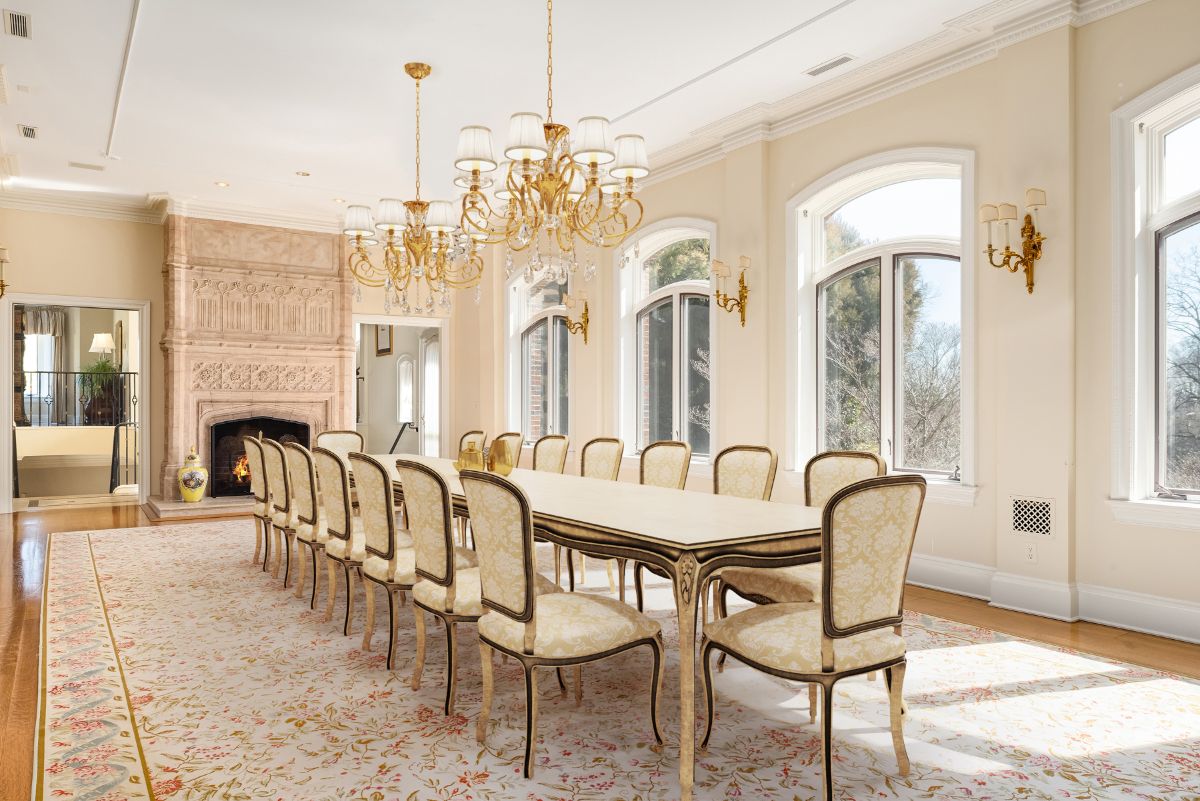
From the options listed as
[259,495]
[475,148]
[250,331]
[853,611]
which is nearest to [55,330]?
[250,331]

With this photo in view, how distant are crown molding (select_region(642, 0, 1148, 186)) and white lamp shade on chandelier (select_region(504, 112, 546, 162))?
254 centimetres

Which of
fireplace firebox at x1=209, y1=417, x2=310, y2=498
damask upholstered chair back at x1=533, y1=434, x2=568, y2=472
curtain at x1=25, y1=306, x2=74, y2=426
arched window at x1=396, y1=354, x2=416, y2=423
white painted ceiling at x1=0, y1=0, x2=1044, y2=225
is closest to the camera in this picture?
white painted ceiling at x1=0, y1=0, x2=1044, y2=225

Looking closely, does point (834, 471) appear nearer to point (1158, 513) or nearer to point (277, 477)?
point (1158, 513)

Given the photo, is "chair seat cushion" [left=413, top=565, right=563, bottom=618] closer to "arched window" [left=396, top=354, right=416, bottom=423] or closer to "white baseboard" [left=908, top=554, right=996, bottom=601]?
"white baseboard" [left=908, top=554, right=996, bottom=601]

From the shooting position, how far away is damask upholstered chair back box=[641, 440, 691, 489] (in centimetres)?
455

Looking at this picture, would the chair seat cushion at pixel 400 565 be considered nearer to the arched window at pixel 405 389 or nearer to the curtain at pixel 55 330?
the arched window at pixel 405 389

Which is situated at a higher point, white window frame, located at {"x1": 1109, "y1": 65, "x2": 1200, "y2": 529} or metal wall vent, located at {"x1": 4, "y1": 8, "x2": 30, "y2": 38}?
metal wall vent, located at {"x1": 4, "y1": 8, "x2": 30, "y2": 38}

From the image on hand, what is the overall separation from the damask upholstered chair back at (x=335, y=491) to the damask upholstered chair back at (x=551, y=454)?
5.11 feet

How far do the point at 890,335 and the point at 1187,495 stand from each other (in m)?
1.95

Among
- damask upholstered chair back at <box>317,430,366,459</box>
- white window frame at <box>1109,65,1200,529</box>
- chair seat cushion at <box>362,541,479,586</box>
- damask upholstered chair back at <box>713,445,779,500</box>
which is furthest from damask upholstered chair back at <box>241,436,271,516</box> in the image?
white window frame at <box>1109,65,1200,529</box>

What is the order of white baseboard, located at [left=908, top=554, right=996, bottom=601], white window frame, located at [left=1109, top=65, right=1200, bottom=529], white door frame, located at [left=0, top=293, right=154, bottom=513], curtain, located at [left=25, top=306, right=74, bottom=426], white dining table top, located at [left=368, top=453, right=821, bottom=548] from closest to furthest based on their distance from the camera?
white dining table top, located at [left=368, top=453, right=821, bottom=548] → white window frame, located at [left=1109, top=65, right=1200, bottom=529] → white baseboard, located at [left=908, top=554, right=996, bottom=601] → white door frame, located at [left=0, top=293, right=154, bottom=513] → curtain, located at [left=25, top=306, right=74, bottom=426]

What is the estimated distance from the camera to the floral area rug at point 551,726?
2381 mm

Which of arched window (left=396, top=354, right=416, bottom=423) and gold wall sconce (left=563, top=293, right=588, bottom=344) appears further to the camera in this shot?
arched window (left=396, top=354, right=416, bottom=423)

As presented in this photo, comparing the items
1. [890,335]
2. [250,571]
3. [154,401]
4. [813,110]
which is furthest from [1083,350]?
[154,401]
